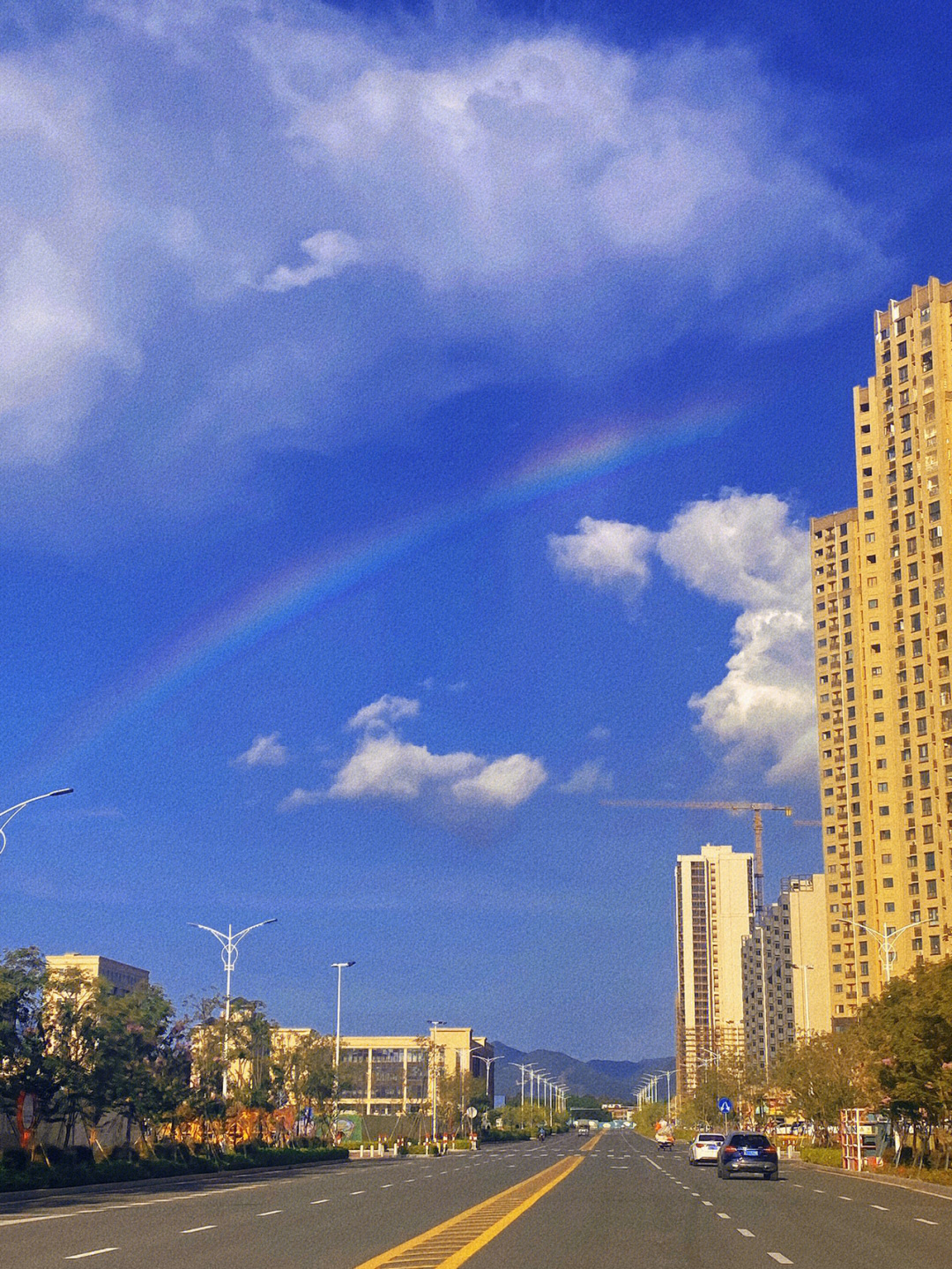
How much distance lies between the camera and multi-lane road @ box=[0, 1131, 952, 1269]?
19.7 m

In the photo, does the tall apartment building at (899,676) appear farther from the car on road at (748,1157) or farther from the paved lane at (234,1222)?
the paved lane at (234,1222)

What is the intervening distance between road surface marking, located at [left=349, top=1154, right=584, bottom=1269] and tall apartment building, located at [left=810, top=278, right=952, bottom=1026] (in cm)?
9748

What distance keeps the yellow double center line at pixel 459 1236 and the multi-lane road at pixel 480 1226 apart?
37 mm

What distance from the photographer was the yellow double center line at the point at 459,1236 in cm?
1878

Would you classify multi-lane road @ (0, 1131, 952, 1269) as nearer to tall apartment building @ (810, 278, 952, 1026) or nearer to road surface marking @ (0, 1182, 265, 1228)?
road surface marking @ (0, 1182, 265, 1228)

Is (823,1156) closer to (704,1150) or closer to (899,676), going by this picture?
(704,1150)

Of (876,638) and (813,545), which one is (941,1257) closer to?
(876,638)

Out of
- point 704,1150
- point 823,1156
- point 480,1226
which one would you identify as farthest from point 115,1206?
point 704,1150

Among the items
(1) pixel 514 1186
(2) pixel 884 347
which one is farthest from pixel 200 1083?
(2) pixel 884 347

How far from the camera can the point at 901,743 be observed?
143625 millimetres

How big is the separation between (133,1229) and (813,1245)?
11.5 m

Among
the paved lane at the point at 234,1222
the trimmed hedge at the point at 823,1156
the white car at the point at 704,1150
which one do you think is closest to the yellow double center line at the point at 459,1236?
the paved lane at the point at 234,1222

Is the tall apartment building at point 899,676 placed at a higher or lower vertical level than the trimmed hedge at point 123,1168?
higher

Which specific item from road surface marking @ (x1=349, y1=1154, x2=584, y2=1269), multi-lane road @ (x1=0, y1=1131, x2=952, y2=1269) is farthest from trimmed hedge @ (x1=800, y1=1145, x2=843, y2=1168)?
road surface marking @ (x1=349, y1=1154, x2=584, y2=1269)
